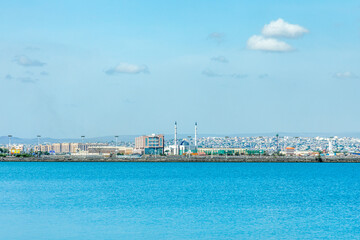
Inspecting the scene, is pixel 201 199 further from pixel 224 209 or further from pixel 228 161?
pixel 228 161

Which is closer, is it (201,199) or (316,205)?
(316,205)

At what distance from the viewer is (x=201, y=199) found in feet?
153

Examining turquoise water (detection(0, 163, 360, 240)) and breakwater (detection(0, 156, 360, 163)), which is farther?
breakwater (detection(0, 156, 360, 163))

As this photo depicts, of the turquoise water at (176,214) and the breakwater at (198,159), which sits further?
the breakwater at (198,159)

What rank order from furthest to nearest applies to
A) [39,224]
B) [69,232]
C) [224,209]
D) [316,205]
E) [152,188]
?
[152,188] → [316,205] → [224,209] → [39,224] → [69,232]

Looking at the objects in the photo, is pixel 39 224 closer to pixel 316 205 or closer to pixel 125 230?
pixel 125 230

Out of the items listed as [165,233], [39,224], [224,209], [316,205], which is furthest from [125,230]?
[316,205]

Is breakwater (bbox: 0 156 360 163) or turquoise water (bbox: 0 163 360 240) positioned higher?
breakwater (bbox: 0 156 360 163)

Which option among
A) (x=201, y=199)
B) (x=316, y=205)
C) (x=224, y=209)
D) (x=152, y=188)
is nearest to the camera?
(x=224, y=209)

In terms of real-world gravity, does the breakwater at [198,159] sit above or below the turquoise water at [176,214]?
above

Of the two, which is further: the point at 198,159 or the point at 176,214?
the point at 198,159

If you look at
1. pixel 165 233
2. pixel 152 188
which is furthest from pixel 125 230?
pixel 152 188

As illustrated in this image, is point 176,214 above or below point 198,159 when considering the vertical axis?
below

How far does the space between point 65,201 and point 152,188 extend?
15096 millimetres
